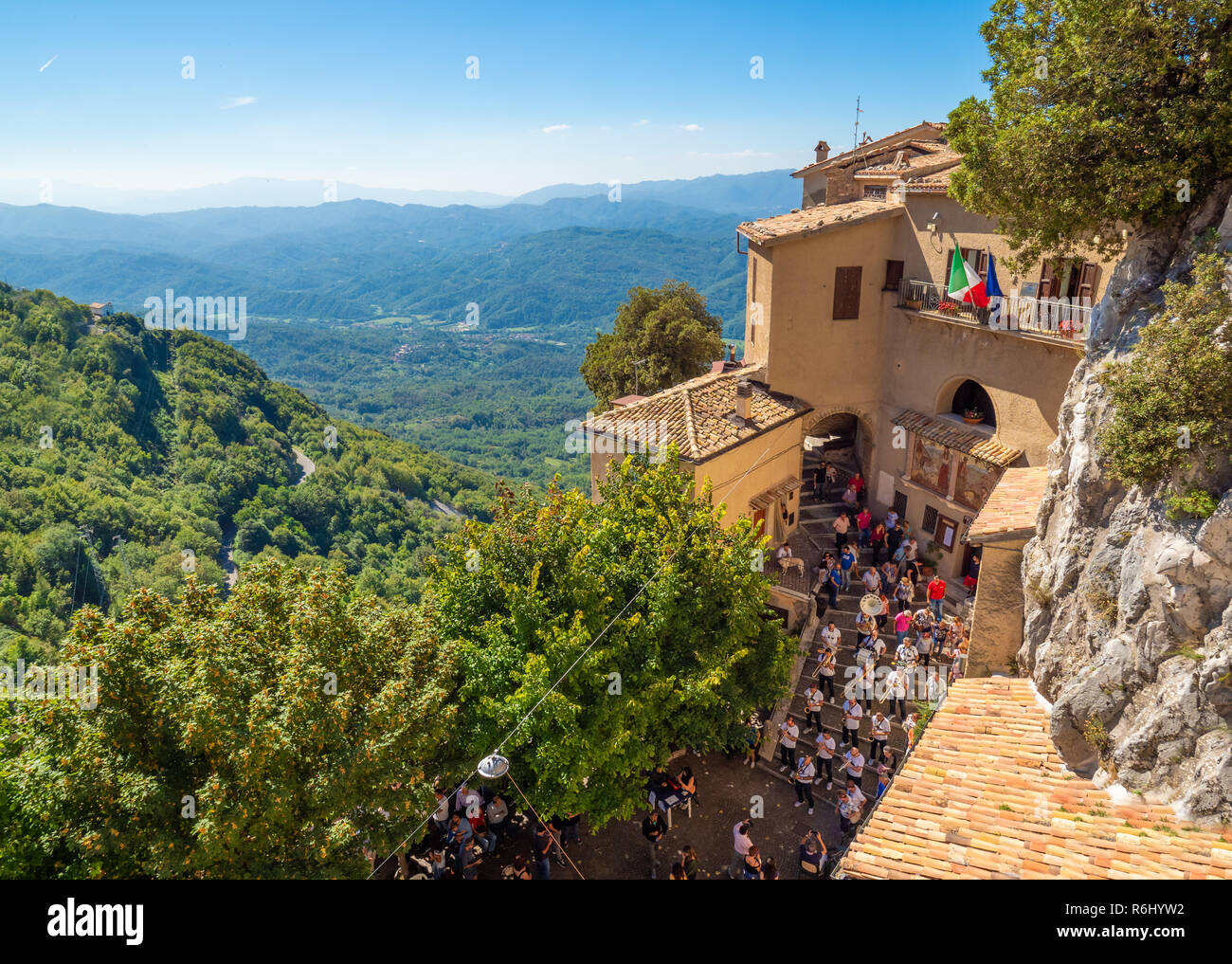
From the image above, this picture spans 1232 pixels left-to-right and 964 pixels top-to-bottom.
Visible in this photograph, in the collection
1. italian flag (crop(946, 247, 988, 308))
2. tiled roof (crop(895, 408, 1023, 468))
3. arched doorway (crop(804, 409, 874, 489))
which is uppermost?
italian flag (crop(946, 247, 988, 308))

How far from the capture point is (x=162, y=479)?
66500 millimetres

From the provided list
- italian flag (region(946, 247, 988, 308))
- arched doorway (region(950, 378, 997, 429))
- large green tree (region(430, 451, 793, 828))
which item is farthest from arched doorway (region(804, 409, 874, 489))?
large green tree (region(430, 451, 793, 828))

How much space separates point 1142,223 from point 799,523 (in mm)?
16434

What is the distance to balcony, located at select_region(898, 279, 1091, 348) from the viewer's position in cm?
2083

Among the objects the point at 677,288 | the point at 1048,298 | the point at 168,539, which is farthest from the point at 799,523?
the point at 168,539

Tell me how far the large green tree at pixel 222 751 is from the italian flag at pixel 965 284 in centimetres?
1943

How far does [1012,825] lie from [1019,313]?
16.8 metres

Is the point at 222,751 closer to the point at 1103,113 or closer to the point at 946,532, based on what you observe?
the point at 1103,113

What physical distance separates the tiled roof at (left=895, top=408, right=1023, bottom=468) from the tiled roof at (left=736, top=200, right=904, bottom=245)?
7.29 metres

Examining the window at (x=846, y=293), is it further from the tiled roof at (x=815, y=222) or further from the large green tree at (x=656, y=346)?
the large green tree at (x=656, y=346)

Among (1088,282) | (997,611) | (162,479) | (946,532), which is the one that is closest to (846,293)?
(1088,282)

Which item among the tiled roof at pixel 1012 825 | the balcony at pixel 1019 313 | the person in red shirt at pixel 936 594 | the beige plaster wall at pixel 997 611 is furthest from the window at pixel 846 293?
the tiled roof at pixel 1012 825

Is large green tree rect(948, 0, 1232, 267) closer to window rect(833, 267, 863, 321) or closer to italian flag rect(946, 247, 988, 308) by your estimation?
italian flag rect(946, 247, 988, 308)
